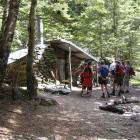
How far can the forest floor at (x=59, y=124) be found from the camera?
9.19 metres

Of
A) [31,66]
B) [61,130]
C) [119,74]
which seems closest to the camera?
[61,130]

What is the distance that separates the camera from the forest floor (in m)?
9.19

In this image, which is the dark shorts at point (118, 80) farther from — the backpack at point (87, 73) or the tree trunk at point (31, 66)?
the tree trunk at point (31, 66)

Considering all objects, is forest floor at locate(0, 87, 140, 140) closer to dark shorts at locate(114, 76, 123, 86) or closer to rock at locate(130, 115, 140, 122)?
rock at locate(130, 115, 140, 122)

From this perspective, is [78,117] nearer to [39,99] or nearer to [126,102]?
[39,99]

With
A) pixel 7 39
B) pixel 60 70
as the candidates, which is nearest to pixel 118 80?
pixel 60 70

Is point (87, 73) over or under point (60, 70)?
over

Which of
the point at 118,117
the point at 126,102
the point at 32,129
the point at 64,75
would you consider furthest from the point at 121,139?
the point at 64,75

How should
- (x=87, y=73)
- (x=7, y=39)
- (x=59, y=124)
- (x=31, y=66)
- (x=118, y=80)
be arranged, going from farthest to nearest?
(x=118, y=80) < (x=87, y=73) < (x=31, y=66) < (x=7, y=39) < (x=59, y=124)

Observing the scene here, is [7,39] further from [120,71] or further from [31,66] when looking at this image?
[120,71]

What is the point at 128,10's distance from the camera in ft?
121

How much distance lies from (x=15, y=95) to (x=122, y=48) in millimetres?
28770

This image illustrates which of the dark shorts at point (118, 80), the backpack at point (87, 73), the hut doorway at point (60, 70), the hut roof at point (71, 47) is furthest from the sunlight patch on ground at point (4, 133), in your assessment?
the hut doorway at point (60, 70)

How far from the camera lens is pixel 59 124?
10523 millimetres
